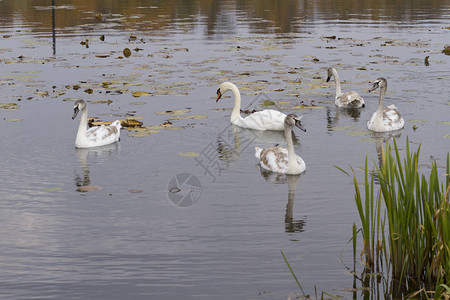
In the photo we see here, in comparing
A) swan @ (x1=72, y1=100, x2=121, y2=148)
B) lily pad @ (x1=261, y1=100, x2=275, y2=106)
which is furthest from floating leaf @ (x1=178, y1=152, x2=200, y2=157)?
lily pad @ (x1=261, y1=100, x2=275, y2=106)

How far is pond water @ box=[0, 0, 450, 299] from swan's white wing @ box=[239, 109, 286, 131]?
0.86ft

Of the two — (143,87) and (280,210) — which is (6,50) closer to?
(143,87)

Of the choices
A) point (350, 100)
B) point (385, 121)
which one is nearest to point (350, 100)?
point (350, 100)

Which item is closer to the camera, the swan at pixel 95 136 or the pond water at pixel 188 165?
the pond water at pixel 188 165

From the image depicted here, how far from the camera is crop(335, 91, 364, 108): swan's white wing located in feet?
63.0

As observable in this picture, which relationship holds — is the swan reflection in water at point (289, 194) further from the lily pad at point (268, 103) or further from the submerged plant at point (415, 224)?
the lily pad at point (268, 103)

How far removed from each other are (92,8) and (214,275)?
5541 cm

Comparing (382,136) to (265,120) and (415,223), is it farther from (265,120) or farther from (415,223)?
(415,223)

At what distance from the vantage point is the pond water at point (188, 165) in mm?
9125

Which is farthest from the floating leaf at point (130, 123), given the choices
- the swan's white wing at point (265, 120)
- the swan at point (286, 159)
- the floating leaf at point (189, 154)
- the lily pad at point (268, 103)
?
the swan at point (286, 159)

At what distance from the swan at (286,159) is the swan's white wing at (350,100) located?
17.4 ft

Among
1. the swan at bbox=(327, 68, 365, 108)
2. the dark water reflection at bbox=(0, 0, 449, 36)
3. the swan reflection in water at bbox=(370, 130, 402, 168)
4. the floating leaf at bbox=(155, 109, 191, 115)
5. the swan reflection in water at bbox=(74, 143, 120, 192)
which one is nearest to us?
the swan reflection in water at bbox=(74, 143, 120, 192)

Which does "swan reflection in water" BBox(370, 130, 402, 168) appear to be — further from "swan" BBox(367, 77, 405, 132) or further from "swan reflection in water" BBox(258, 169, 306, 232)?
"swan reflection in water" BBox(258, 169, 306, 232)

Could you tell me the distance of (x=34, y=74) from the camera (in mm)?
25609
